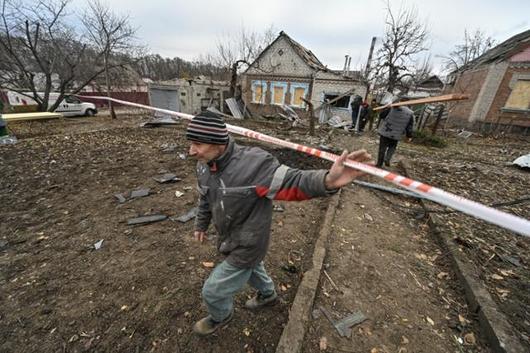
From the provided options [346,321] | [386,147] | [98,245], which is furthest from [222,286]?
[386,147]

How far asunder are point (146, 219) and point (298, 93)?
1720 centimetres

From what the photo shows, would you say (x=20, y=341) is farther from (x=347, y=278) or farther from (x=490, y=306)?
(x=490, y=306)

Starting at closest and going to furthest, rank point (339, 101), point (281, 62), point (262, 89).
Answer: point (339, 101)
point (281, 62)
point (262, 89)

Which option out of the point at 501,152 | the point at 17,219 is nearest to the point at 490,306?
the point at 17,219

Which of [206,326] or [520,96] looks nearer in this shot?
[206,326]

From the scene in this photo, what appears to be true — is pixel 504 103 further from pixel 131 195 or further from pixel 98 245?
pixel 98 245

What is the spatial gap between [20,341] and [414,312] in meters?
3.71

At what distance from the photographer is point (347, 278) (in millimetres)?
2633

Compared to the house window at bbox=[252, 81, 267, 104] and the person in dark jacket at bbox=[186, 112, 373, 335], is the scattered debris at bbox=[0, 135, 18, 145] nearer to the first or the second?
the person in dark jacket at bbox=[186, 112, 373, 335]

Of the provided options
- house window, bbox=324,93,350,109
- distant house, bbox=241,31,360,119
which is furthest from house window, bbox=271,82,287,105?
house window, bbox=324,93,350,109

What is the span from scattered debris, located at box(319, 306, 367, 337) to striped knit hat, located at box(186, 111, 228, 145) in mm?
1975

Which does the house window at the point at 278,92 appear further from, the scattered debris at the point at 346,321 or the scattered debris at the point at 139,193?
the scattered debris at the point at 346,321

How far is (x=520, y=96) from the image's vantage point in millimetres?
13000

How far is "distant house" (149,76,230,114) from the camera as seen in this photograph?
21203mm
